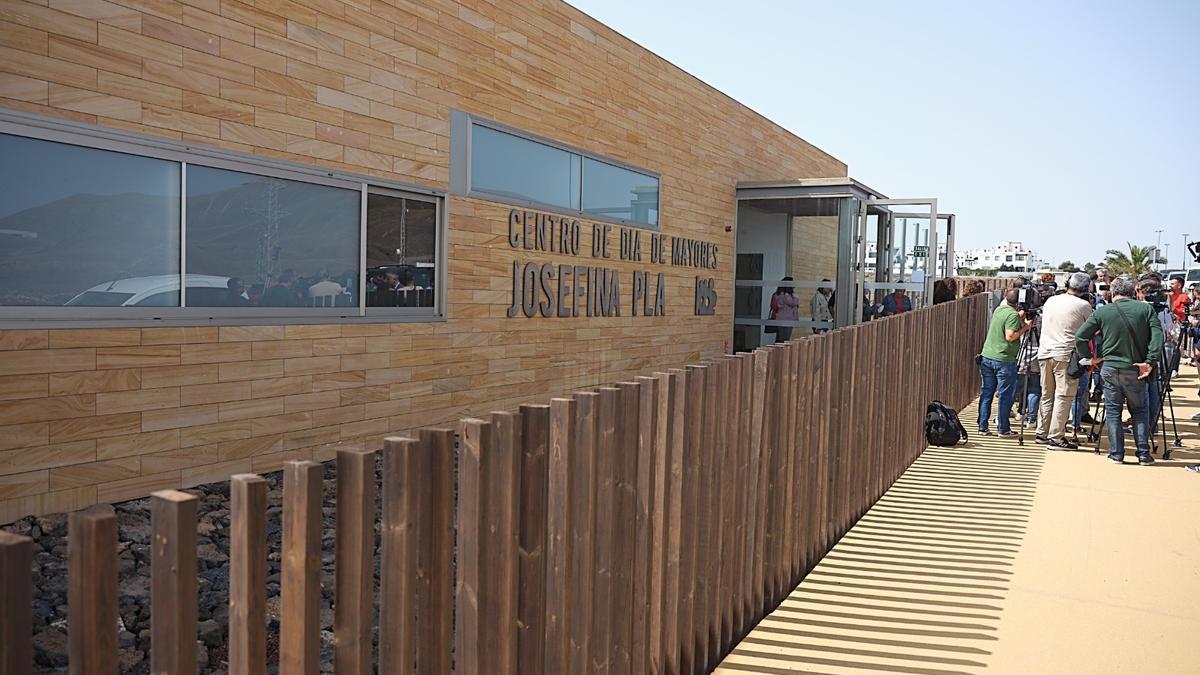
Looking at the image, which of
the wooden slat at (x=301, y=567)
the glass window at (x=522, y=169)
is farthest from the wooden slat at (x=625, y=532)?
the glass window at (x=522, y=169)

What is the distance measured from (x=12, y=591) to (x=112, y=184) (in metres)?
5.02

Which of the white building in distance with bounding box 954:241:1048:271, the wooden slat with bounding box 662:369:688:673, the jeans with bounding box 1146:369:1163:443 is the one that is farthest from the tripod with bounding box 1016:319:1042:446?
the white building in distance with bounding box 954:241:1048:271

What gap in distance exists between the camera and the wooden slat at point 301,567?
1.85 m

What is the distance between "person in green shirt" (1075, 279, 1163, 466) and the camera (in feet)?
28.8

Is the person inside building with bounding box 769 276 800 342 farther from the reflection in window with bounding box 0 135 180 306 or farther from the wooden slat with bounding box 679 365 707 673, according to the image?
the wooden slat with bounding box 679 365 707 673

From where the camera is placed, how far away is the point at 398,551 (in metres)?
2.10

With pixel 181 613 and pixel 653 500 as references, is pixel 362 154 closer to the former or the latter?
pixel 653 500

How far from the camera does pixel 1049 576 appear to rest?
5.22 meters

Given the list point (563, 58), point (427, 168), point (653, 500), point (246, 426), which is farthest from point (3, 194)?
point (563, 58)

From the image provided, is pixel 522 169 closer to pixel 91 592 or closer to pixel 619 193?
pixel 619 193

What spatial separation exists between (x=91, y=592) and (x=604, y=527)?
1685 millimetres

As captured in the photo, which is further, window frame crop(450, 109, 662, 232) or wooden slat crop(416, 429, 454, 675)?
window frame crop(450, 109, 662, 232)

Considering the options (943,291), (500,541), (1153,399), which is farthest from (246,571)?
(943,291)

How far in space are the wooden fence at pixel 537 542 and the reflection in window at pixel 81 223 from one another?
358 centimetres
